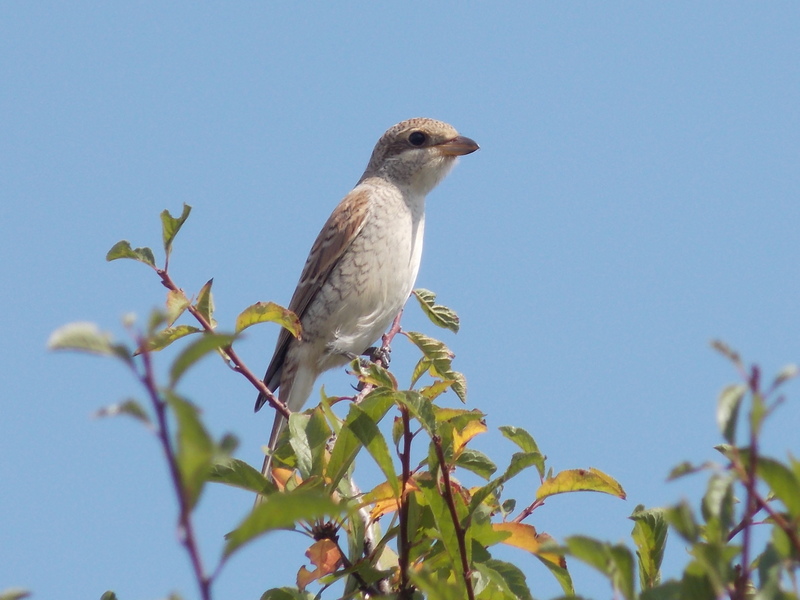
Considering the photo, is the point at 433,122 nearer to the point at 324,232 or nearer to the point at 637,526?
the point at 324,232

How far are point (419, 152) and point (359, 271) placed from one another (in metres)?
1.20

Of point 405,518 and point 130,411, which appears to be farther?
point 405,518

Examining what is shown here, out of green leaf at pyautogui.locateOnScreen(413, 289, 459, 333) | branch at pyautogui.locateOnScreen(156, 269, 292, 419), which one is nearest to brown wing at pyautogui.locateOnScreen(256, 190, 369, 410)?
green leaf at pyautogui.locateOnScreen(413, 289, 459, 333)

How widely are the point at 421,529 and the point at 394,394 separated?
557mm

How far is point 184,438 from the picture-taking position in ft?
3.32

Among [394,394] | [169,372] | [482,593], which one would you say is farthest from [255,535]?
[482,593]

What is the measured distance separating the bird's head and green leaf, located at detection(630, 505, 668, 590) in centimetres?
467

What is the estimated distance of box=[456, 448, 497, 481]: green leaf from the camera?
271 cm

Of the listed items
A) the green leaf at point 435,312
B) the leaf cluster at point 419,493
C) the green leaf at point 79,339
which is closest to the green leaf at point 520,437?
the leaf cluster at point 419,493

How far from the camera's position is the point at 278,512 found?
1.16 m

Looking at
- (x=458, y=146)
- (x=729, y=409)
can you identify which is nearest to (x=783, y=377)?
(x=729, y=409)

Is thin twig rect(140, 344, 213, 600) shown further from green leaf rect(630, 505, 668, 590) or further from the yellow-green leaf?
the yellow-green leaf

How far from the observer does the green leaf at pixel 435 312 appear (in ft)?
15.1

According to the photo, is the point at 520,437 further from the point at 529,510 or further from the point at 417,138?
the point at 417,138
